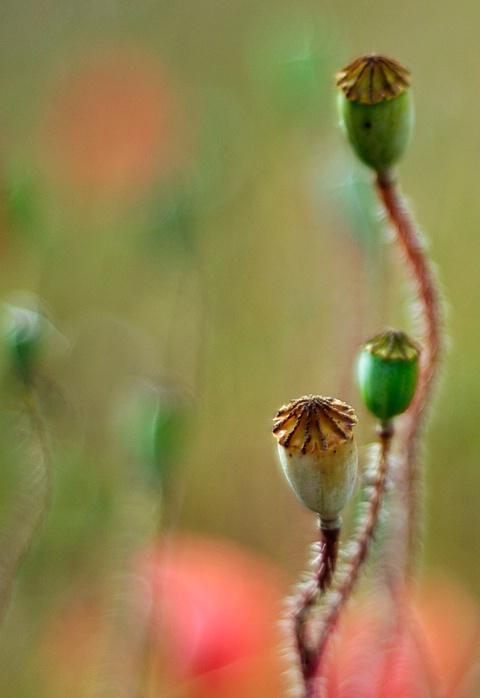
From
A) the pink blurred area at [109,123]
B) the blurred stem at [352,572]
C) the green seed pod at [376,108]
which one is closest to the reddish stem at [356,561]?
the blurred stem at [352,572]

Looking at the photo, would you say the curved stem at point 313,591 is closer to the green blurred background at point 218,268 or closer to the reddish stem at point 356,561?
the reddish stem at point 356,561

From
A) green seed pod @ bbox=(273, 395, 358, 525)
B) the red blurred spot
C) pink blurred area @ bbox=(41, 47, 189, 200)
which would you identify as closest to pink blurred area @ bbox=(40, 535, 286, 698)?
the red blurred spot

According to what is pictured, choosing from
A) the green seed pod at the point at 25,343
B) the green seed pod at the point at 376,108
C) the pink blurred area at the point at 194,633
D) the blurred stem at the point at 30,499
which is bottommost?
the pink blurred area at the point at 194,633

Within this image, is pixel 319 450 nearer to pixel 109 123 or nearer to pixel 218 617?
pixel 218 617

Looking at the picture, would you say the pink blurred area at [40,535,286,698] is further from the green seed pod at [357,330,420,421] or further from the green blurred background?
Result: the green seed pod at [357,330,420,421]

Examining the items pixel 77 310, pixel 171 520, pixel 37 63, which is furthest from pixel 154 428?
pixel 37 63

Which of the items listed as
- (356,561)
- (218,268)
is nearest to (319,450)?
(356,561)
